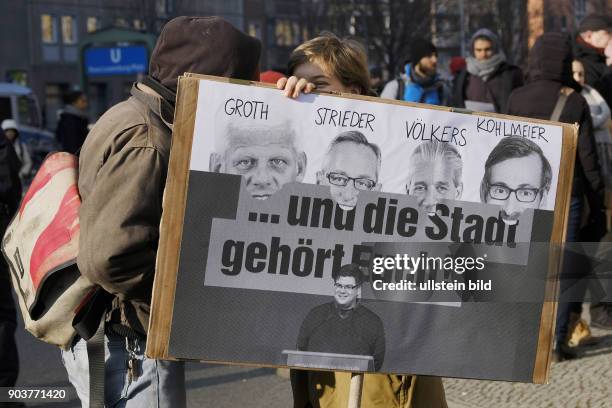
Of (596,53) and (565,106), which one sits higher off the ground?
(596,53)

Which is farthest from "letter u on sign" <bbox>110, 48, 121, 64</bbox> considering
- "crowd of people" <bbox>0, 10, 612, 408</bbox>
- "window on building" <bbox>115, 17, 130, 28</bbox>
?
"crowd of people" <bbox>0, 10, 612, 408</bbox>

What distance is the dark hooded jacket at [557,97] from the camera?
18.1ft

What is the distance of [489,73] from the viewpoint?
747 centimetres

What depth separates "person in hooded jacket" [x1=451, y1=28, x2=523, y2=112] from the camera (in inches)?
291

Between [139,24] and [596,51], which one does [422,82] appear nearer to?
[596,51]

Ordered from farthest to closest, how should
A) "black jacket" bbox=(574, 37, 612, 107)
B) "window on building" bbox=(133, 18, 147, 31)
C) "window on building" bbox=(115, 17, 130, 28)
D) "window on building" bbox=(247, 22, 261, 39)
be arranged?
"window on building" bbox=(247, 22, 261, 39) < "window on building" bbox=(115, 17, 130, 28) < "window on building" bbox=(133, 18, 147, 31) < "black jacket" bbox=(574, 37, 612, 107)

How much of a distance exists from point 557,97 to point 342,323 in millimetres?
3408

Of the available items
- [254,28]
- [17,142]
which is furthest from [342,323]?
[254,28]

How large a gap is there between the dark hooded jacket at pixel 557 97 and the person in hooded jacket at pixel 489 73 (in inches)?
65.9

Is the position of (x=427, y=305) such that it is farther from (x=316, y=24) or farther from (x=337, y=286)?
A: (x=316, y=24)

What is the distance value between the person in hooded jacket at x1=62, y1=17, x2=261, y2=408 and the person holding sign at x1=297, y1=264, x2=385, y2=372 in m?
0.47

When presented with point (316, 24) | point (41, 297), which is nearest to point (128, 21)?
point (316, 24)

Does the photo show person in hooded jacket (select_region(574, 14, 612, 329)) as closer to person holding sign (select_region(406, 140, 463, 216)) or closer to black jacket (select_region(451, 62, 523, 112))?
black jacket (select_region(451, 62, 523, 112))

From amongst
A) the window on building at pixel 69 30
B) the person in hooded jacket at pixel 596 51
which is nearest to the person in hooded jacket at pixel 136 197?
the person in hooded jacket at pixel 596 51
